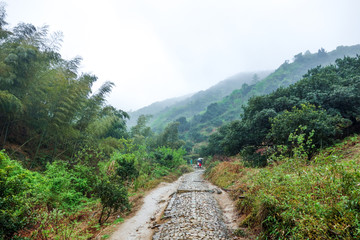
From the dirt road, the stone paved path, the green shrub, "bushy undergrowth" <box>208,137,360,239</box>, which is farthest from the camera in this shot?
the green shrub

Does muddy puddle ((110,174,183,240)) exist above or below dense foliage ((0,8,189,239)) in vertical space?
below

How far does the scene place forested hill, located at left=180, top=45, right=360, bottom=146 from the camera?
69512 mm

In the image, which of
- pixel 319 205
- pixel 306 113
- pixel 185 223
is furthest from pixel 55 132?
pixel 306 113

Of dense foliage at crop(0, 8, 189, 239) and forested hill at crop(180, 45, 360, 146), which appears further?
forested hill at crop(180, 45, 360, 146)

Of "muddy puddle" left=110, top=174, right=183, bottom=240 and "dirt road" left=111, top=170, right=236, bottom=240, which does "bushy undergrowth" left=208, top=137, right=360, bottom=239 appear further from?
"muddy puddle" left=110, top=174, right=183, bottom=240

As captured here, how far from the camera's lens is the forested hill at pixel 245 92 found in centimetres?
6951

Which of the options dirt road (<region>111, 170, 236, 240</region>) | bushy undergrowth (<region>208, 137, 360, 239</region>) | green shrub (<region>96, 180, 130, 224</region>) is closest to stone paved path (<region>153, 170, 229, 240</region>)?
dirt road (<region>111, 170, 236, 240</region>)

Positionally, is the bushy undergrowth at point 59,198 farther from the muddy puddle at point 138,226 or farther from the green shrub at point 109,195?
the muddy puddle at point 138,226

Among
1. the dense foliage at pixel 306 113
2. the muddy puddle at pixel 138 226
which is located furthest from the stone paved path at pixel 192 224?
the dense foliage at pixel 306 113

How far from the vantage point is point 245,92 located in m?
89.8

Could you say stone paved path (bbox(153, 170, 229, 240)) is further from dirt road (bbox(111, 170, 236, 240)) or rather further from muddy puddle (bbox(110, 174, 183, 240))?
muddy puddle (bbox(110, 174, 183, 240))

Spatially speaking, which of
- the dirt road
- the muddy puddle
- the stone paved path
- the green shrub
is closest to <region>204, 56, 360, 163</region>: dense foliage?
the dirt road

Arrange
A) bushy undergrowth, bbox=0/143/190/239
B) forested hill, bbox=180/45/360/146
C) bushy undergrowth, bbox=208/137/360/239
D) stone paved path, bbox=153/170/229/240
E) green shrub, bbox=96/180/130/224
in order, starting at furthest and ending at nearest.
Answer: forested hill, bbox=180/45/360/146 → green shrub, bbox=96/180/130/224 → stone paved path, bbox=153/170/229/240 → bushy undergrowth, bbox=0/143/190/239 → bushy undergrowth, bbox=208/137/360/239

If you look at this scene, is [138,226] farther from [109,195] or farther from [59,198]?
[59,198]
